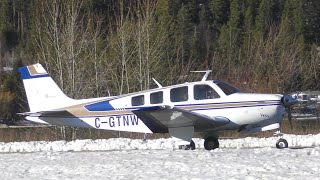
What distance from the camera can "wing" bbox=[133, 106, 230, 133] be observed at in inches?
646

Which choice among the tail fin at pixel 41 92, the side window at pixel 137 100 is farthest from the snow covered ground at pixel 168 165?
the tail fin at pixel 41 92

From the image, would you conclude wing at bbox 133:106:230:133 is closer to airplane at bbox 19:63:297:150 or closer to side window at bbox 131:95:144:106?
airplane at bbox 19:63:297:150

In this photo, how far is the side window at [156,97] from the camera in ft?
56.9

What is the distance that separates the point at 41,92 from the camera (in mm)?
19484

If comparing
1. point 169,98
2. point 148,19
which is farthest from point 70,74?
point 169,98

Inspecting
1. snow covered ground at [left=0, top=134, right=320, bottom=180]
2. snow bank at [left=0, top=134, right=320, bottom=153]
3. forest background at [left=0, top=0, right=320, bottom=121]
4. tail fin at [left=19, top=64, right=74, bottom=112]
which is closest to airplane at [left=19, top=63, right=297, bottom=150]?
tail fin at [left=19, top=64, right=74, bottom=112]

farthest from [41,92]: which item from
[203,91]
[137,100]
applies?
[203,91]

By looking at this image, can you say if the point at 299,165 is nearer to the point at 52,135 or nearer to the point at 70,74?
the point at 52,135

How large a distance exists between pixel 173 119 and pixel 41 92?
451 cm

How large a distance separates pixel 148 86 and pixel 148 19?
13.3 ft

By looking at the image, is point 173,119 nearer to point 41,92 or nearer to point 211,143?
point 211,143

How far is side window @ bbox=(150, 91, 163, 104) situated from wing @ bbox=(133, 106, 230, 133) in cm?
49

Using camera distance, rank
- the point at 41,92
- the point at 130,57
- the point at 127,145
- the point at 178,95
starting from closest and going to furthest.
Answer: the point at 178,95, the point at 41,92, the point at 127,145, the point at 130,57

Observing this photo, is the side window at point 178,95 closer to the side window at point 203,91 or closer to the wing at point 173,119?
the side window at point 203,91
